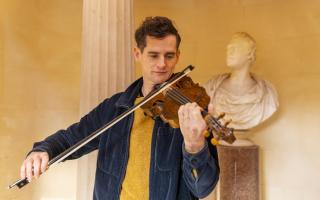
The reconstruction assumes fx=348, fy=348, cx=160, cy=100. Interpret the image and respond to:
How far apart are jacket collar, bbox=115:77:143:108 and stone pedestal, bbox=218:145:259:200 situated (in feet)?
5.08

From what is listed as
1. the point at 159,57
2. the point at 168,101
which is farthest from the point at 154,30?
the point at 168,101

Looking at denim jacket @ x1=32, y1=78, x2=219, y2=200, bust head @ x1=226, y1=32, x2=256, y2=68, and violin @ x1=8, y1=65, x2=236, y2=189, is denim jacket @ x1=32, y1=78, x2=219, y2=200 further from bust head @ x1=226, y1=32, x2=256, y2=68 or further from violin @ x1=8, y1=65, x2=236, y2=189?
bust head @ x1=226, y1=32, x2=256, y2=68

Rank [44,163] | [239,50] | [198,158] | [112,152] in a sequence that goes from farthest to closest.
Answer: [239,50] → [112,152] → [44,163] → [198,158]

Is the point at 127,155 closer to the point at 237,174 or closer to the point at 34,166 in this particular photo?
the point at 34,166

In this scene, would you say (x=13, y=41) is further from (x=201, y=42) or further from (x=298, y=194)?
(x=298, y=194)

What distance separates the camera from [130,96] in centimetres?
123

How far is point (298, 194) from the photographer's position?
9.82ft

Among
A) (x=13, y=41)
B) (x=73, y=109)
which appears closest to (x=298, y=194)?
(x=73, y=109)

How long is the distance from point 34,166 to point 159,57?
1.68 ft

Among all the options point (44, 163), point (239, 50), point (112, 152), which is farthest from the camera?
point (239, 50)

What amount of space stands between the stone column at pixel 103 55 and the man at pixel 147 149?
1.67 ft

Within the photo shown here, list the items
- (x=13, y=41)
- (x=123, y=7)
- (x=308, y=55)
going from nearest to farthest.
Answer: (x=123, y=7) → (x=13, y=41) → (x=308, y=55)

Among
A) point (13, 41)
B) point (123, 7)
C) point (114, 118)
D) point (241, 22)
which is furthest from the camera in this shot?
point (241, 22)

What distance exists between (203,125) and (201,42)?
8.36ft
